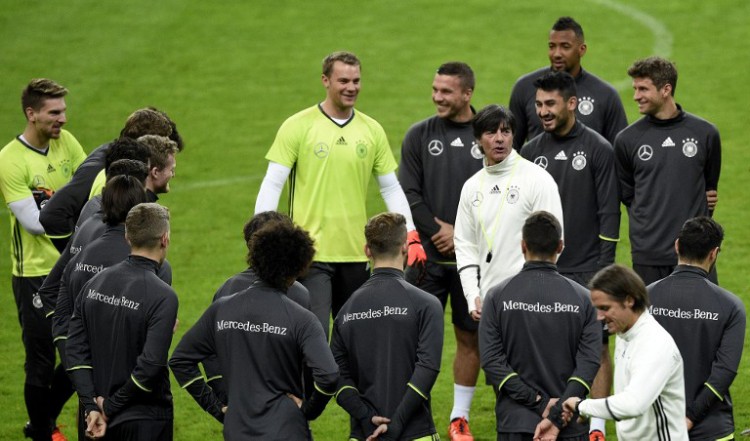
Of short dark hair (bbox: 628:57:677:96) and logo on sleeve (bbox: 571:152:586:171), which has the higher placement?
short dark hair (bbox: 628:57:677:96)

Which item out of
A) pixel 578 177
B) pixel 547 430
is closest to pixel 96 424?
pixel 547 430

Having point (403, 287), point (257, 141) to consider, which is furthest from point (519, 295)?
point (257, 141)

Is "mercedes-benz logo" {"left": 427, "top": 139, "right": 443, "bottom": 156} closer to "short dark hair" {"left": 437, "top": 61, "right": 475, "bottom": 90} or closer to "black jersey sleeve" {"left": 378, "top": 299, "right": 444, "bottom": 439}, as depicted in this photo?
"short dark hair" {"left": 437, "top": 61, "right": 475, "bottom": 90}

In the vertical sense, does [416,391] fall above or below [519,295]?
below

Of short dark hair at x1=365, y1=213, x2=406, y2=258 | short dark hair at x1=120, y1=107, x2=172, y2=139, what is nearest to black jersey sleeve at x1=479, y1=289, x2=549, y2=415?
short dark hair at x1=365, y1=213, x2=406, y2=258

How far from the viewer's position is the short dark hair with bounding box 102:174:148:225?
6.93m

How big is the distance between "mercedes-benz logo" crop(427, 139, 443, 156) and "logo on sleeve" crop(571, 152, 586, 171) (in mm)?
1020

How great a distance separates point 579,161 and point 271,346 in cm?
317

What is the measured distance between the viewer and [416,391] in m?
6.46

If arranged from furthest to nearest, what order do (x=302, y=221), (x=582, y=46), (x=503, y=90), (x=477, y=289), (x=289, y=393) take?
1. (x=503, y=90)
2. (x=582, y=46)
3. (x=302, y=221)
4. (x=477, y=289)
5. (x=289, y=393)

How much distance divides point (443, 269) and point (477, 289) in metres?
1.33

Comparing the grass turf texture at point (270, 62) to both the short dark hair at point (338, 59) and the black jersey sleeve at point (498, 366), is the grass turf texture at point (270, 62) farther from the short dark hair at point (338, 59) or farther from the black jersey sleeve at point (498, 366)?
the black jersey sleeve at point (498, 366)

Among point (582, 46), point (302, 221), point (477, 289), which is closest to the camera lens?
point (477, 289)

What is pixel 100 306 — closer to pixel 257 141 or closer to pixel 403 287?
pixel 403 287
